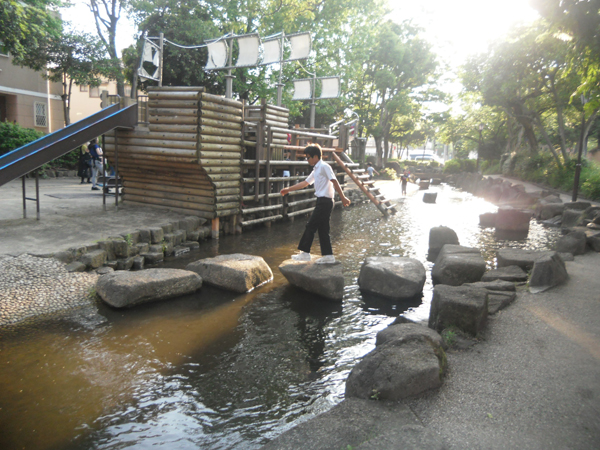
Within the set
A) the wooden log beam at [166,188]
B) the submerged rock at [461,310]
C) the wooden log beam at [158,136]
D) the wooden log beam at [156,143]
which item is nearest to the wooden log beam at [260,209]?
the wooden log beam at [166,188]

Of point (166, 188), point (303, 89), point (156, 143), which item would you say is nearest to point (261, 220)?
point (166, 188)

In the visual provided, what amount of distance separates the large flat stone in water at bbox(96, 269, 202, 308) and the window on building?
2811 centimetres

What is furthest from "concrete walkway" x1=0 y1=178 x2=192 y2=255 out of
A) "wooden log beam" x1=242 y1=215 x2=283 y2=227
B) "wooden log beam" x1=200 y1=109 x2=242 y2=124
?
"wooden log beam" x1=200 y1=109 x2=242 y2=124

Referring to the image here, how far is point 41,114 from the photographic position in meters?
29.5

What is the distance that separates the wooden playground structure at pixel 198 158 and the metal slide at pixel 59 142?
1.48ft

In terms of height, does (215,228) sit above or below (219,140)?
below

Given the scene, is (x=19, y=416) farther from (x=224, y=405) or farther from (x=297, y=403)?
(x=297, y=403)

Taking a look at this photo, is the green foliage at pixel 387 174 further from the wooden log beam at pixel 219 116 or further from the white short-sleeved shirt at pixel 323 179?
the white short-sleeved shirt at pixel 323 179

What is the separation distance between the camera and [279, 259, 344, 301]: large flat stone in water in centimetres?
691

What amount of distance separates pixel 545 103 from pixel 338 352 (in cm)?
2551

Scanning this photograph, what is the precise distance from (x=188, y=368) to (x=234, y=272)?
8.66 ft

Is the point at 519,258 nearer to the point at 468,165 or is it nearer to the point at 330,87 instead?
the point at 330,87

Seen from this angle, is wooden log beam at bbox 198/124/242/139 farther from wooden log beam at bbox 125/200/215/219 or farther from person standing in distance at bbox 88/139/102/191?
person standing in distance at bbox 88/139/102/191

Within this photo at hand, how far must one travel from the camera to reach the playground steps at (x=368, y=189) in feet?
55.1
